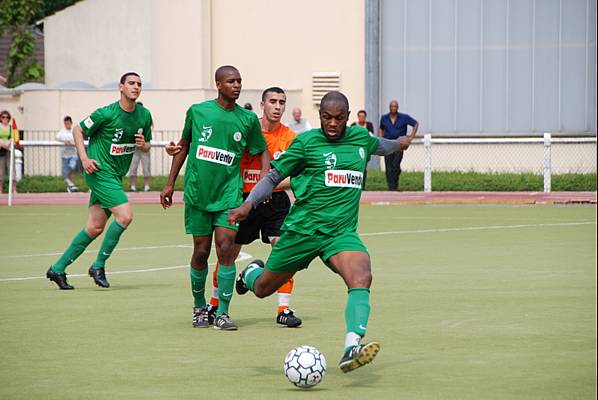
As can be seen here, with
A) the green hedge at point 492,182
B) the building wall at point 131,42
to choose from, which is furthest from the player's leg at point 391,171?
the building wall at point 131,42

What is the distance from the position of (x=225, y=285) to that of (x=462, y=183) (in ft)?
70.9

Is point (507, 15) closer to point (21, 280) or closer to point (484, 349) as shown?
point (21, 280)

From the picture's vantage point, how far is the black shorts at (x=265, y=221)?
1141 centimetres

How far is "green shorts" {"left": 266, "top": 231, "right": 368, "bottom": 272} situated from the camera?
8977 millimetres

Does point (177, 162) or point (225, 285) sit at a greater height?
point (177, 162)

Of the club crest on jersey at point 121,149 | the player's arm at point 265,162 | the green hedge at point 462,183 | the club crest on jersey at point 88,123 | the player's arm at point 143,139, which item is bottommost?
the green hedge at point 462,183

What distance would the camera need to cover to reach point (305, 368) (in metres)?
8.12

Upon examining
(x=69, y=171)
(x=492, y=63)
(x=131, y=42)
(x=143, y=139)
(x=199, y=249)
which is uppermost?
(x=131, y=42)

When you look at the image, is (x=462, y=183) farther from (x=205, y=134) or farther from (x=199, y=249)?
(x=205, y=134)

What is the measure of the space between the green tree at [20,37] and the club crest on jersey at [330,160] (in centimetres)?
3855

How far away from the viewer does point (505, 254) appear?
1692 cm

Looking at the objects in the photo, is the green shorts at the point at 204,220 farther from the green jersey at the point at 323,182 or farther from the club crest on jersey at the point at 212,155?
the green jersey at the point at 323,182

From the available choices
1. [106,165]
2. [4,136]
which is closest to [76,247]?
[106,165]

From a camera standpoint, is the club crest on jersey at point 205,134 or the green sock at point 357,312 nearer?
the green sock at point 357,312
